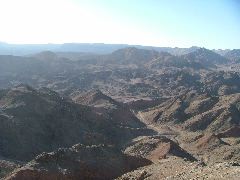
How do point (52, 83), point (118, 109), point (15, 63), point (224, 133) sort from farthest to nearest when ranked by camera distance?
point (15, 63), point (52, 83), point (118, 109), point (224, 133)

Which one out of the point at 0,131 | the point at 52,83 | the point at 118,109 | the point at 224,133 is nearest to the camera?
the point at 0,131

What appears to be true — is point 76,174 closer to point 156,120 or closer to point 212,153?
point 212,153

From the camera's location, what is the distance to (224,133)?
65.2 metres

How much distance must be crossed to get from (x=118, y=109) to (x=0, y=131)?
29.5 metres

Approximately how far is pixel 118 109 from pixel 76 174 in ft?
152

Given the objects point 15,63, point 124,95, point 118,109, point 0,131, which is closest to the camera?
point 0,131

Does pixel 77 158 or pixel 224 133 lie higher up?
pixel 77 158

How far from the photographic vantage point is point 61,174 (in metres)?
31.8

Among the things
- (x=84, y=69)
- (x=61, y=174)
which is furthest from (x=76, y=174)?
(x=84, y=69)

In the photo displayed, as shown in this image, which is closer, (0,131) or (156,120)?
(0,131)

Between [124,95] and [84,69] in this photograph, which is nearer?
[124,95]

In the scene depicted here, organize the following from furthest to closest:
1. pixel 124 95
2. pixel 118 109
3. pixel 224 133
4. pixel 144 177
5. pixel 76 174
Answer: pixel 124 95
pixel 118 109
pixel 224 133
pixel 76 174
pixel 144 177

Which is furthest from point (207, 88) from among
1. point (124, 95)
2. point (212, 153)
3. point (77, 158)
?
point (77, 158)

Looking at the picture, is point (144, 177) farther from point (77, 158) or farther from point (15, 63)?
point (15, 63)
